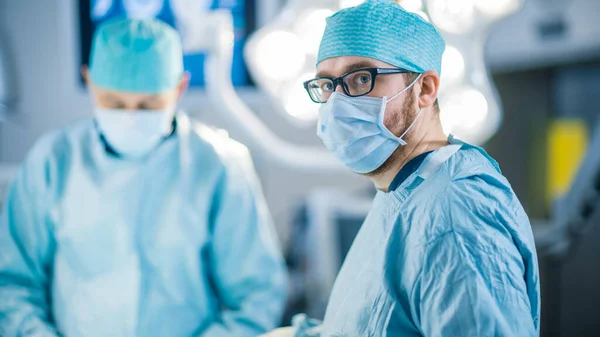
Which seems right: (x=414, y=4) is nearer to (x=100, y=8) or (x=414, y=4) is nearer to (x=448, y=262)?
(x=448, y=262)

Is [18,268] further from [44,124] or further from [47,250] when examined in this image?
[44,124]

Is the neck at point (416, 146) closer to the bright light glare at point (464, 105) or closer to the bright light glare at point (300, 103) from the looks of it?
the bright light glare at point (464, 105)

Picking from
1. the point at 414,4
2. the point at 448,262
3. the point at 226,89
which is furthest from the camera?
the point at 226,89

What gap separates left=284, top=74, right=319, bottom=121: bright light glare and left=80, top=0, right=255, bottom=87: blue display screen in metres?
1.36

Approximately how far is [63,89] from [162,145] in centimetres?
195

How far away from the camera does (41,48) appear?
311 cm

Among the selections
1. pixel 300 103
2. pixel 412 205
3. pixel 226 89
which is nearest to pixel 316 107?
pixel 300 103

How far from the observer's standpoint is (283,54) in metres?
1.57

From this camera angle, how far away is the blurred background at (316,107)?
4.95ft

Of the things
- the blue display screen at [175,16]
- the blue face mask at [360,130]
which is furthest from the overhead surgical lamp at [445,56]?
the blue display screen at [175,16]

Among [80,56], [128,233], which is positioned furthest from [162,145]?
A: [80,56]

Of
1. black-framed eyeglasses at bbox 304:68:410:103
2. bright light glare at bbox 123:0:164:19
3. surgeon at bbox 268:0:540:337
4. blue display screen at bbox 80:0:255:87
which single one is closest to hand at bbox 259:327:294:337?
surgeon at bbox 268:0:540:337

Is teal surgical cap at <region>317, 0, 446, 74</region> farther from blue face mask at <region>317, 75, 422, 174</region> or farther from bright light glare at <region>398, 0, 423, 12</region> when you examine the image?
bright light glare at <region>398, 0, 423, 12</region>

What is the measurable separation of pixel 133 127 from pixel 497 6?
944 millimetres
